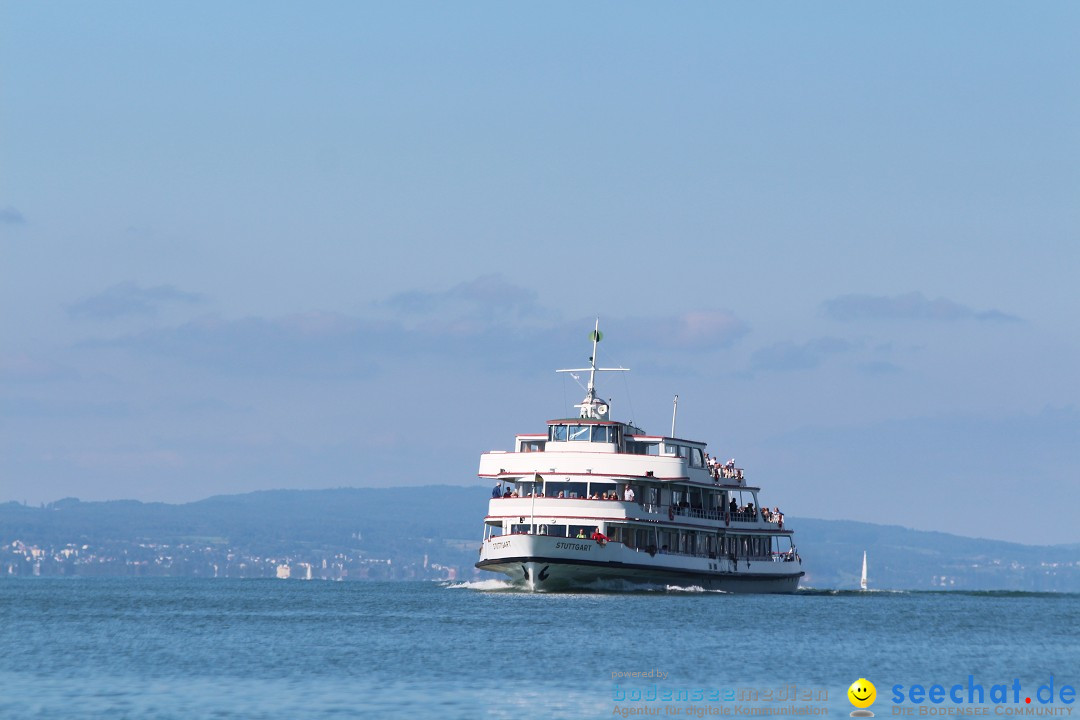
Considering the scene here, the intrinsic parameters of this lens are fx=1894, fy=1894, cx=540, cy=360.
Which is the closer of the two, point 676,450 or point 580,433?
point 580,433

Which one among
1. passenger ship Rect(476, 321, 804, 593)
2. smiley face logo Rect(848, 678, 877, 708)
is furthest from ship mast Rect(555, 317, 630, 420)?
smiley face logo Rect(848, 678, 877, 708)

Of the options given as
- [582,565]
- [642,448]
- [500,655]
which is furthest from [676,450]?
[500,655]

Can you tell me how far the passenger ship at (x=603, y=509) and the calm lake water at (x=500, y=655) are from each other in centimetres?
195

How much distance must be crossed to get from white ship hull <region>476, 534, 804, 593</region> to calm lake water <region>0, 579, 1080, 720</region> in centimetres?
131

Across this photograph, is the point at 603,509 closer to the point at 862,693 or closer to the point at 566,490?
the point at 566,490

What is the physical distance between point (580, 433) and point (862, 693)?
4749 cm

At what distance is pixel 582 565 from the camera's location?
306 feet

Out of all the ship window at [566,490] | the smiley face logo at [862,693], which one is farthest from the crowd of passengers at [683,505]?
the smiley face logo at [862,693]

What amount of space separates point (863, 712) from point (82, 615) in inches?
1909

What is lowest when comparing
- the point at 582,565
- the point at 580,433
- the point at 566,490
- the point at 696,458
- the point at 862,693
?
the point at 862,693

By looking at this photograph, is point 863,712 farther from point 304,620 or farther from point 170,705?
point 304,620

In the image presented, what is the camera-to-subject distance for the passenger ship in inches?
3696

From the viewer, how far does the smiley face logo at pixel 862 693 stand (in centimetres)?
4953

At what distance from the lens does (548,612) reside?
81438 millimetres
